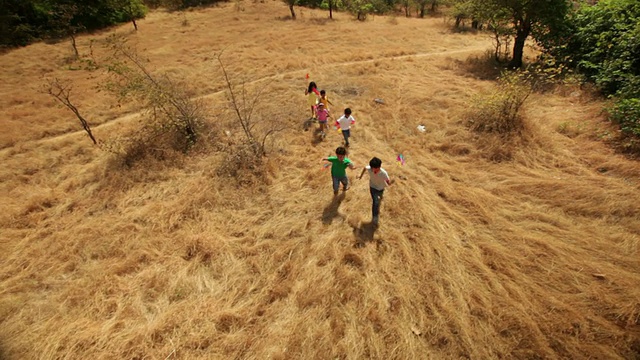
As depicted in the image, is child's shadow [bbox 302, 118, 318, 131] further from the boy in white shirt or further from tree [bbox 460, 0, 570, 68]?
tree [bbox 460, 0, 570, 68]

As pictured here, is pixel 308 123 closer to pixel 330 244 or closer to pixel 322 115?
pixel 322 115

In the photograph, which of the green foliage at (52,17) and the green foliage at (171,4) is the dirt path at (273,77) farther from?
the green foliage at (171,4)

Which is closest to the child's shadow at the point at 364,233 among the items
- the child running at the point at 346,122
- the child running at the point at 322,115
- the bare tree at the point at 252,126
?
the child running at the point at 346,122

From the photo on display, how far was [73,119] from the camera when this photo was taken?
9.43 m

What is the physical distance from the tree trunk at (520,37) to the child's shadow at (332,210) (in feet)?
34.9

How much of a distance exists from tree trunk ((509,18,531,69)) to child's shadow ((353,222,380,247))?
10.9m

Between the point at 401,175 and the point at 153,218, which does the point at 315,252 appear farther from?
the point at 153,218

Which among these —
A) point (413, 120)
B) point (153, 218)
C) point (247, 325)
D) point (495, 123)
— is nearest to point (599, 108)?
point (495, 123)

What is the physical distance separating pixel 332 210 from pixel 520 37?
41.2 ft

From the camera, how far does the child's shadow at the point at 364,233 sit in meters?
5.00

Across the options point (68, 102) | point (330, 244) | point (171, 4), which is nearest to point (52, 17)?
point (171, 4)

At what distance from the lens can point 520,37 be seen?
12.0m

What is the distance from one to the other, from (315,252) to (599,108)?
8996mm

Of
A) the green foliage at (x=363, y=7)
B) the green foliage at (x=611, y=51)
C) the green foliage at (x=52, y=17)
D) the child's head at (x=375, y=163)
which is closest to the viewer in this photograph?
the child's head at (x=375, y=163)
